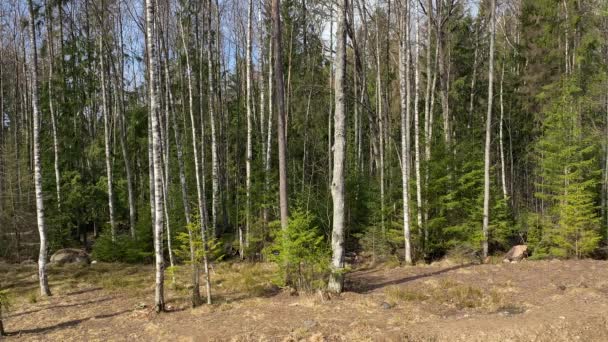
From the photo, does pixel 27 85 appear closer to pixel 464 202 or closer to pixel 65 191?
pixel 65 191

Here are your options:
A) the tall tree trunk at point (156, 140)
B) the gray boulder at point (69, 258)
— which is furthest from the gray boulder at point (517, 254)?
the gray boulder at point (69, 258)

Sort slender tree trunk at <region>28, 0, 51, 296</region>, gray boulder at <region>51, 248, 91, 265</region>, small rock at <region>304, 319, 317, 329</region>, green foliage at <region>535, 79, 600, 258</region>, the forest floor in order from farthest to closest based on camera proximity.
→ gray boulder at <region>51, 248, 91, 265</region> < green foliage at <region>535, 79, 600, 258</region> < slender tree trunk at <region>28, 0, 51, 296</region> < small rock at <region>304, 319, 317, 329</region> < the forest floor

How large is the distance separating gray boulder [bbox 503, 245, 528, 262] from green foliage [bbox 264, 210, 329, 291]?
21.1ft

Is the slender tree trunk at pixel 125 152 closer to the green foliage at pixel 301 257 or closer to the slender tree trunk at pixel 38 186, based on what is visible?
the slender tree trunk at pixel 38 186

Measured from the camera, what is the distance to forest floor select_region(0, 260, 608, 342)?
588cm

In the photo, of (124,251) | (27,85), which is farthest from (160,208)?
(27,85)

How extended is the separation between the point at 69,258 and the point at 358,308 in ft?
36.5

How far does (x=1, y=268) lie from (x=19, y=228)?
113 inches

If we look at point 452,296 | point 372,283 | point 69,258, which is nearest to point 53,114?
point 69,258

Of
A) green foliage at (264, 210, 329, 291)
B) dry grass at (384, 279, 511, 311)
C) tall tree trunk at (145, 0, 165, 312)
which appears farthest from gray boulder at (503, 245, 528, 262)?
tall tree trunk at (145, 0, 165, 312)

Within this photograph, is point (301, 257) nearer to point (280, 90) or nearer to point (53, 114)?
point (280, 90)

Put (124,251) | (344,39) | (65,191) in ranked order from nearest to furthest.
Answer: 1. (344,39)
2. (124,251)
3. (65,191)

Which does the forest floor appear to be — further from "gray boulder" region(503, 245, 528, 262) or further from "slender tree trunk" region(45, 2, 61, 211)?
"slender tree trunk" region(45, 2, 61, 211)

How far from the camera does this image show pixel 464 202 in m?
12.1
